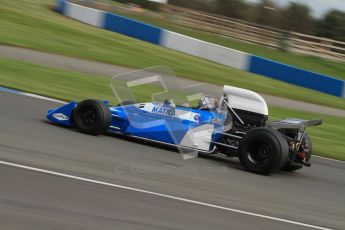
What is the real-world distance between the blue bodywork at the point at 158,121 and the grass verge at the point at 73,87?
11.6 feet

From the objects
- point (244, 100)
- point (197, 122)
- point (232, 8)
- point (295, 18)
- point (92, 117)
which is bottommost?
point (92, 117)

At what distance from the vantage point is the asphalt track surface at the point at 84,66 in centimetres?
1753

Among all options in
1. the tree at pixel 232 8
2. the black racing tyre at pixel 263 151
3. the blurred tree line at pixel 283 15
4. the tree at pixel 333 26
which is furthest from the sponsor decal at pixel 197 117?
the tree at pixel 333 26

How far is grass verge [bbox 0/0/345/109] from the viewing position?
21.2 m

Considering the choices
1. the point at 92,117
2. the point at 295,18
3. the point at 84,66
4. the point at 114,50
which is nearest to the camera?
the point at 92,117

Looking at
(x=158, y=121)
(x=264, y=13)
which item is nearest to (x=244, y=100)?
(x=158, y=121)

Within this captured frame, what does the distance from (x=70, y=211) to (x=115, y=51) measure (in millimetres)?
17973

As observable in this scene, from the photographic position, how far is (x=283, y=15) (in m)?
47.4

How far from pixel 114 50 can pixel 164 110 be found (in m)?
14.4

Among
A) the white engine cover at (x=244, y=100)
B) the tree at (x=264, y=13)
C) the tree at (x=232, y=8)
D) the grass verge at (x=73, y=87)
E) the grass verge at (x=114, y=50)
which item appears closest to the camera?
the white engine cover at (x=244, y=100)

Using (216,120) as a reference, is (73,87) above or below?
below

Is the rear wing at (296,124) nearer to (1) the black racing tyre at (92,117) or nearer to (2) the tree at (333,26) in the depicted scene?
(1) the black racing tyre at (92,117)

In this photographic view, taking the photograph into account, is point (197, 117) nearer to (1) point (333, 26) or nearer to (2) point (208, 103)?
(2) point (208, 103)

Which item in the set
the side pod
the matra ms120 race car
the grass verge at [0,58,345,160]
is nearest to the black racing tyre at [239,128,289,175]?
the matra ms120 race car
